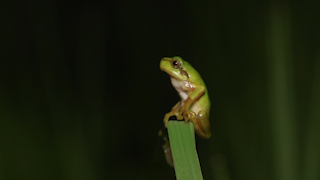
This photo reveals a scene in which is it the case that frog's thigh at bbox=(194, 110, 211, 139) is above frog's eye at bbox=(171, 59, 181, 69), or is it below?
below

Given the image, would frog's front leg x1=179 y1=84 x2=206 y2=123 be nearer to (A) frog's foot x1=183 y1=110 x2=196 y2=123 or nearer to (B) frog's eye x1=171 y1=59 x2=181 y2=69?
(A) frog's foot x1=183 y1=110 x2=196 y2=123

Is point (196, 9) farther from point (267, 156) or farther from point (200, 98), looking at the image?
point (267, 156)

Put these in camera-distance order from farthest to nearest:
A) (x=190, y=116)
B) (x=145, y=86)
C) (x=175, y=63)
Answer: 1. (x=145, y=86)
2. (x=175, y=63)
3. (x=190, y=116)

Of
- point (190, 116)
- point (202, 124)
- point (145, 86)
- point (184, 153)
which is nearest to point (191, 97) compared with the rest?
point (202, 124)

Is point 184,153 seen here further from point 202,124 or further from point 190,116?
point 202,124

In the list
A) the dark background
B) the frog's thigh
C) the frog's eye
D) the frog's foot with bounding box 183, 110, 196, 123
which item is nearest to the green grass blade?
the frog's foot with bounding box 183, 110, 196, 123

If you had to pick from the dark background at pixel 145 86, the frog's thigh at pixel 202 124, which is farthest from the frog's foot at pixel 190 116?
the dark background at pixel 145 86
